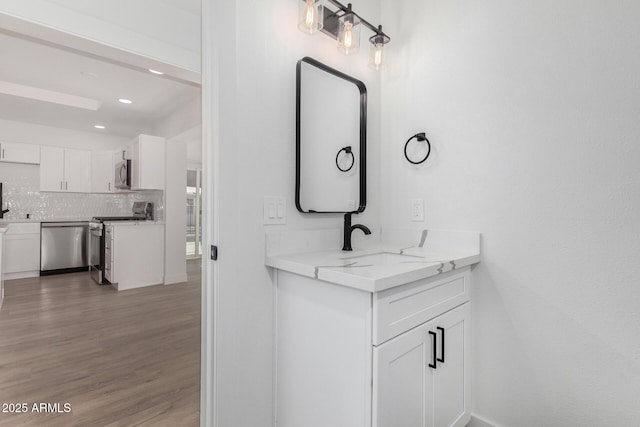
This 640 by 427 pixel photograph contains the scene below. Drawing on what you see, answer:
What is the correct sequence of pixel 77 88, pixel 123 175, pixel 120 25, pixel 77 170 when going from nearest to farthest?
pixel 120 25
pixel 77 88
pixel 123 175
pixel 77 170

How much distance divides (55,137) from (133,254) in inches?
123

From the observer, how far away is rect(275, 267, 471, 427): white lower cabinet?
0.99m

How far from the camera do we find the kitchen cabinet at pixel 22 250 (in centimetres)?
480

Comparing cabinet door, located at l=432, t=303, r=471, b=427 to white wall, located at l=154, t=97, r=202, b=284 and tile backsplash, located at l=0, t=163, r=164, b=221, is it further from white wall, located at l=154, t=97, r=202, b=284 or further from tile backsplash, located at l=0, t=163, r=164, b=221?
tile backsplash, located at l=0, t=163, r=164, b=221

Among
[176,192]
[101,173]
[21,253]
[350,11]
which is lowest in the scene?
[21,253]

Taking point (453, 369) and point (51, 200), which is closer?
point (453, 369)

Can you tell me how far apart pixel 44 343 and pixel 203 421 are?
2.20 m

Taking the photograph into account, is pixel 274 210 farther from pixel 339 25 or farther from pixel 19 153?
pixel 19 153

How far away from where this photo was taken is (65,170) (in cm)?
553

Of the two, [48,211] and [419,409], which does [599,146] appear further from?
[48,211]

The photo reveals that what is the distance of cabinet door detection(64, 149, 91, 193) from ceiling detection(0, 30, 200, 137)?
19.6 inches

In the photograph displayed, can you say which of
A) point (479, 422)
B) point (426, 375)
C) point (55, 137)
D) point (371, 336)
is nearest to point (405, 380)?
point (426, 375)

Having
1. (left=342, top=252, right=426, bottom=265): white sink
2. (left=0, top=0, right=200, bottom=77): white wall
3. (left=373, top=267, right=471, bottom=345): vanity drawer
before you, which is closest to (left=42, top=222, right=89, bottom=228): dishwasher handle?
(left=0, top=0, right=200, bottom=77): white wall

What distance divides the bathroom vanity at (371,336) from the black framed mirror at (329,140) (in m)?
0.28
